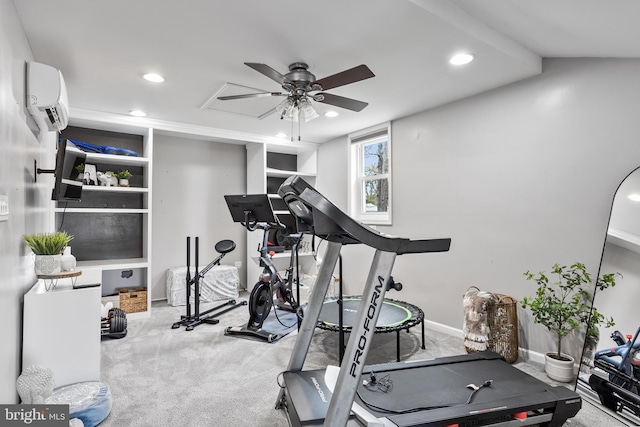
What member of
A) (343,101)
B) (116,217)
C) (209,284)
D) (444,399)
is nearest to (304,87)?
(343,101)

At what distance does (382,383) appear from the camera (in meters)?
2.21

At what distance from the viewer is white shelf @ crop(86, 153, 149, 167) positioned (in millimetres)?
4051

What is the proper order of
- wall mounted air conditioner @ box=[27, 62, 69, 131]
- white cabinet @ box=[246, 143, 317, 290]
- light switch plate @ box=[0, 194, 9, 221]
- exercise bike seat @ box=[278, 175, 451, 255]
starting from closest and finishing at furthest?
exercise bike seat @ box=[278, 175, 451, 255]
light switch plate @ box=[0, 194, 9, 221]
wall mounted air conditioner @ box=[27, 62, 69, 131]
white cabinet @ box=[246, 143, 317, 290]

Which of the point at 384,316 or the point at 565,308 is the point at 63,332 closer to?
the point at 384,316

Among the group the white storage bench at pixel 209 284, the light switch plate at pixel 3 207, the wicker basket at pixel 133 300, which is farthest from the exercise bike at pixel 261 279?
the light switch plate at pixel 3 207

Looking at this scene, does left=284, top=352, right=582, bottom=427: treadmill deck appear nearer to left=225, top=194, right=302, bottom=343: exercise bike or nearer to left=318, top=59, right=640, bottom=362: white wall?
left=318, top=59, right=640, bottom=362: white wall

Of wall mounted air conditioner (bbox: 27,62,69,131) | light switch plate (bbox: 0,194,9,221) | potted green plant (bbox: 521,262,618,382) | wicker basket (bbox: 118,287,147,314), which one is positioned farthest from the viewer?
wicker basket (bbox: 118,287,147,314)

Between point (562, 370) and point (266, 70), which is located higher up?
point (266, 70)

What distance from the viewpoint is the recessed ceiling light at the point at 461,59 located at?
263cm

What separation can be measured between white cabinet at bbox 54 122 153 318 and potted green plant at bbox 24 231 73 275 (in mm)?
1873

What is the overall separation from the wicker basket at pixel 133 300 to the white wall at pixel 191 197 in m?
0.66

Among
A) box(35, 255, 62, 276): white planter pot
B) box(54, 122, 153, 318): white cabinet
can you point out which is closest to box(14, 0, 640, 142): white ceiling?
box(54, 122, 153, 318): white cabinet

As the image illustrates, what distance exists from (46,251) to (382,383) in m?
2.39

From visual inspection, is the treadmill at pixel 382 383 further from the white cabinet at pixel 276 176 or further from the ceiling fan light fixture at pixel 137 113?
the ceiling fan light fixture at pixel 137 113
